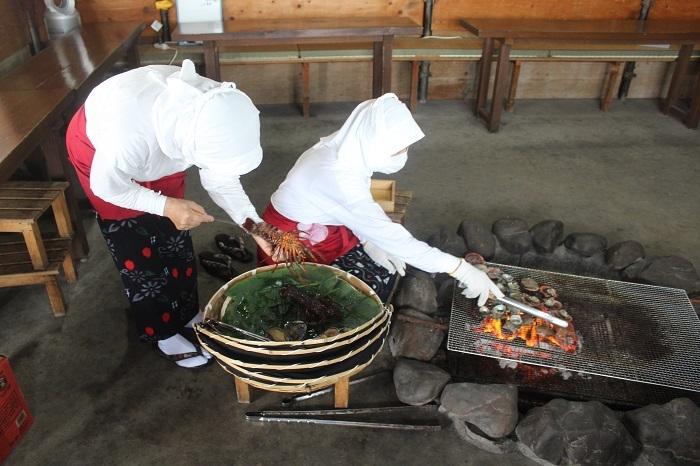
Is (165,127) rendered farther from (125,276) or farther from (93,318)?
(93,318)

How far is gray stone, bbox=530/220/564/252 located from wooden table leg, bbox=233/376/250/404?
7.27 ft

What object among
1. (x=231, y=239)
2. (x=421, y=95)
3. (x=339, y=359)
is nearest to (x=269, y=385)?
(x=339, y=359)

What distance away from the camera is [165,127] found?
2.34m

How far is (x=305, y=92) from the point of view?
22.0 feet

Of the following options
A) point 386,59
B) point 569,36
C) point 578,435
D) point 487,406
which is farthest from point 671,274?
point 386,59

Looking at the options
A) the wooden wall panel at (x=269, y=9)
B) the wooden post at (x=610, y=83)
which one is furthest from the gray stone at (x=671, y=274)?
the wooden wall panel at (x=269, y=9)

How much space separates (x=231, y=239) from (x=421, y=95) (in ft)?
13.1

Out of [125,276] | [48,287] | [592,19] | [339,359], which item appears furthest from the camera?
[592,19]

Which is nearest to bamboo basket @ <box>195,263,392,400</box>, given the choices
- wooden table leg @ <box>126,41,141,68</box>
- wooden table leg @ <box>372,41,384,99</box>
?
wooden table leg @ <box>372,41,384,99</box>

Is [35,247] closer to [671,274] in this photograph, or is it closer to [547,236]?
[547,236]

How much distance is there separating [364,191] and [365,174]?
0.10 meters

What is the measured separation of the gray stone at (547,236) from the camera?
3934mm

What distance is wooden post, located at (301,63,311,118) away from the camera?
653cm

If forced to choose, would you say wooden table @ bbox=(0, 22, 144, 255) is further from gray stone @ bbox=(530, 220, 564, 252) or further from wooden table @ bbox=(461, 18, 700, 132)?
wooden table @ bbox=(461, 18, 700, 132)
